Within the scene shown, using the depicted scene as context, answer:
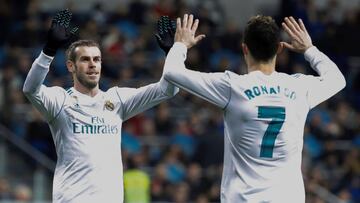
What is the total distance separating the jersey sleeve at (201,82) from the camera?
25.8ft

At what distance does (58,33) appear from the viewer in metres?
8.71

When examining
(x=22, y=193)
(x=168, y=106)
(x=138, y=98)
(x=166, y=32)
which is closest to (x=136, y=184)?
(x=22, y=193)

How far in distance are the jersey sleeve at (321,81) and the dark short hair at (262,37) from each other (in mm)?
469

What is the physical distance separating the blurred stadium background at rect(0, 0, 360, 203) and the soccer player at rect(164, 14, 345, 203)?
9650 millimetres

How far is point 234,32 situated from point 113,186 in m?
13.5

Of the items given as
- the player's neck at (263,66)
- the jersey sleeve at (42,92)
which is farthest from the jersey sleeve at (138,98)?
the player's neck at (263,66)

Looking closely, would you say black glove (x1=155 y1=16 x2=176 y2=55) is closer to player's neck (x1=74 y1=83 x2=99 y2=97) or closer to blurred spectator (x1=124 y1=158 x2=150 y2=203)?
player's neck (x1=74 y1=83 x2=99 y2=97)

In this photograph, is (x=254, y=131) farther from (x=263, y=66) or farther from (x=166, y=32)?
(x=166, y=32)

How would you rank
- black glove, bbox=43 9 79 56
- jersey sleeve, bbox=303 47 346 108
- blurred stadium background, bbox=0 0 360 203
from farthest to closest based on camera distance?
1. blurred stadium background, bbox=0 0 360 203
2. black glove, bbox=43 9 79 56
3. jersey sleeve, bbox=303 47 346 108

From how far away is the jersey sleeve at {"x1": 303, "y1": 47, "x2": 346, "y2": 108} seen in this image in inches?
324

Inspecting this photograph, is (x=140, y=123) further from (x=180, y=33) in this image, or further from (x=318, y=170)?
(x=180, y=33)

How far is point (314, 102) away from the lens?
8.21 m

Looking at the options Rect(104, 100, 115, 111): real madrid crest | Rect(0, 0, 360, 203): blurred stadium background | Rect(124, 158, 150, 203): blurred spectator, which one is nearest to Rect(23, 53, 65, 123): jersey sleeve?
Rect(104, 100, 115, 111): real madrid crest

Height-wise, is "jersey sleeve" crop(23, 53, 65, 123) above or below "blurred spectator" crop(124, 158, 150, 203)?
above
